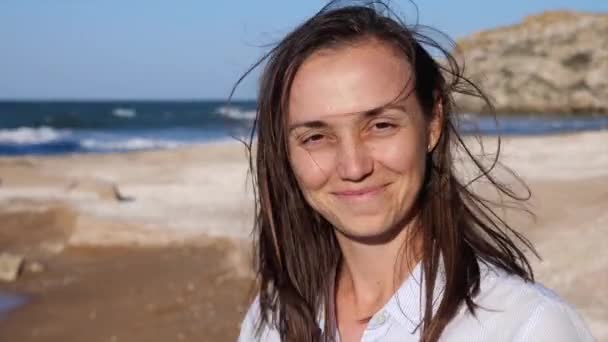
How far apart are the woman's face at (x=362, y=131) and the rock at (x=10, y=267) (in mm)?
7451

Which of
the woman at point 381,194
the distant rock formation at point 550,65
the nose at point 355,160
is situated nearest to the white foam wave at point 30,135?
the distant rock formation at point 550,65

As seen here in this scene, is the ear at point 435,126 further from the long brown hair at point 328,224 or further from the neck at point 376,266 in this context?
the neck at point 376,266

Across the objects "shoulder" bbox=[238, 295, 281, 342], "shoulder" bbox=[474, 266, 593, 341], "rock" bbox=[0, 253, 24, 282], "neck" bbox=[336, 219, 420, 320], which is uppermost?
"shoulder" bbox=[474, 266, 593, 341]

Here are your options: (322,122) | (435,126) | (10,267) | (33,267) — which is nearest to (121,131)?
(33,267)

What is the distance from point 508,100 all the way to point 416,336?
57.7 m

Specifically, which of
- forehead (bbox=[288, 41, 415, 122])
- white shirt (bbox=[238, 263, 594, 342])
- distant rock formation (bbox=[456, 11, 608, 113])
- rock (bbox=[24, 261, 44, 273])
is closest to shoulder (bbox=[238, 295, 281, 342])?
white shirt (bbox=[238, 263, 594, 342])

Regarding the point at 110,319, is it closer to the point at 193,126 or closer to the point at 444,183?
the point at 444,183

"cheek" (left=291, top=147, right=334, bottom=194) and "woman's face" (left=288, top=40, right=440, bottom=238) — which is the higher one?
"woman's face" (left=288, top=40, right=440, bottom=238)

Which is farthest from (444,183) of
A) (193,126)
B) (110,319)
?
(193,126)

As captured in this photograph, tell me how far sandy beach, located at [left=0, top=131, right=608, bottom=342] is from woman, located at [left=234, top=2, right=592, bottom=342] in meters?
3.40

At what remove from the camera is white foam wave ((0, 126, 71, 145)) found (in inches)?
1553

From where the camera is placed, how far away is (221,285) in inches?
320

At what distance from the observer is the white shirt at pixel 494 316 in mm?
1812

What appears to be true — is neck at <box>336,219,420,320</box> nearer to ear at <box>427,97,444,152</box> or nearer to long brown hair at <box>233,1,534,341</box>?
long brown hair at <box>233,1,534,341</box>
